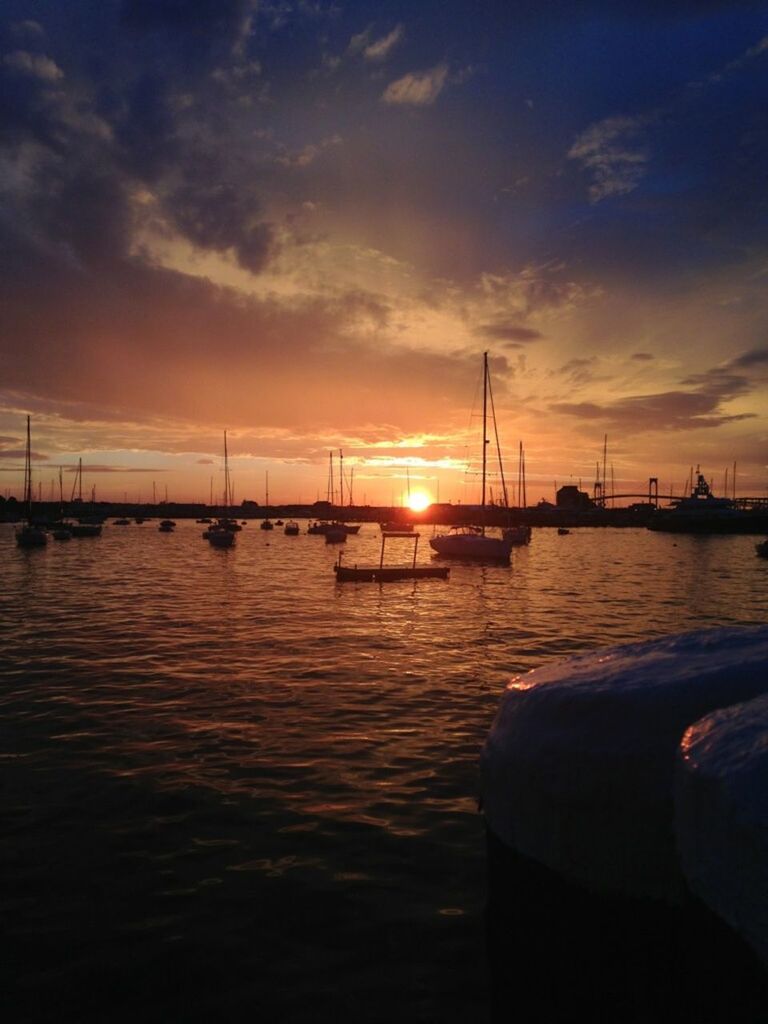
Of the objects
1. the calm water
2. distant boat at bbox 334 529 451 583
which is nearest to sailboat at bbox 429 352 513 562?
distant boat at bbox 334 529 451 583

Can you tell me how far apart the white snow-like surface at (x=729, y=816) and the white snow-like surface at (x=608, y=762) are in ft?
1.60

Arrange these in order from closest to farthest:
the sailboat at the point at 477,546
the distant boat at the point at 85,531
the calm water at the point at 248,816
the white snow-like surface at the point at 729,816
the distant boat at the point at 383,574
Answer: the white snow-like surface at the point at 729,816 → the calm water at the point at 248,816 → the distant boat at the point at 383,574 → the sailboat at the point at 477,546 → the distant boat at the point at 85,531

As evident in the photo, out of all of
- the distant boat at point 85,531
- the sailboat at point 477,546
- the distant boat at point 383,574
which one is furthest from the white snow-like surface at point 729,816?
the distant boat at point 85,531

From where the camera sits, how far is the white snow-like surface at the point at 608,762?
4117 mm

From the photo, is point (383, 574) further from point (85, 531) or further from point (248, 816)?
point (85, 531)

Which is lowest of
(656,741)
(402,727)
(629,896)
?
(402,727)

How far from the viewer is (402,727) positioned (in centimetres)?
1252

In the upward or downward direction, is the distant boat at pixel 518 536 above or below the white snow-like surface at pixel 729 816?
below

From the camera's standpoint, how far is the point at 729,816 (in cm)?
309

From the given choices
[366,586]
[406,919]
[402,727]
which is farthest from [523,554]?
[406,919]

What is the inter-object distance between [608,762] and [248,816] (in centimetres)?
601

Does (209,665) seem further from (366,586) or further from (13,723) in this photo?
(366,586)

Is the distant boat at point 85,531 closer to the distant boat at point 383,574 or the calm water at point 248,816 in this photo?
the distant boat at point 383,574

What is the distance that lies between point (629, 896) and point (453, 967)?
7.97ft
